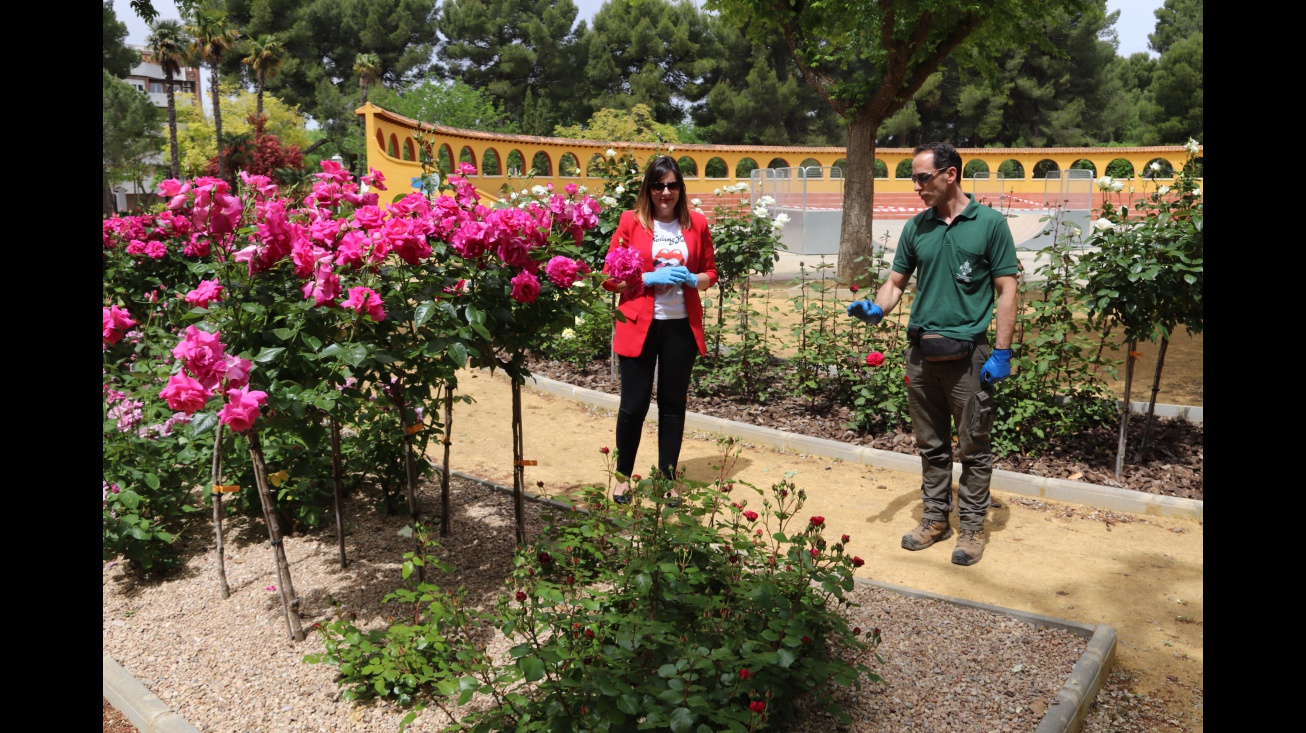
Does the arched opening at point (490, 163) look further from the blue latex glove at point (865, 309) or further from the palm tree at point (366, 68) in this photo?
the blue latex glove at point (865, 309)

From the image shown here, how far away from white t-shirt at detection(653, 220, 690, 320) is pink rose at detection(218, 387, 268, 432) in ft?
7.36

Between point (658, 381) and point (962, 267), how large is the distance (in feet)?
4.95

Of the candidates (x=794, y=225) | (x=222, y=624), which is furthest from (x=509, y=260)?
(x=794, y=225)

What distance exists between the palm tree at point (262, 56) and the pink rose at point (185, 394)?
1884 inches

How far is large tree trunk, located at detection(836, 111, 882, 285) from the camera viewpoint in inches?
579

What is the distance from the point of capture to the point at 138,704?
316 cm

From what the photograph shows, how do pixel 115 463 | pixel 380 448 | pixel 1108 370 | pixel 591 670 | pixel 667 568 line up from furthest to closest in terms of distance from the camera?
pixel 1108 370 < pixel 380 448 < pixel 115 463 < pixel 667 568 < pixel 591 670

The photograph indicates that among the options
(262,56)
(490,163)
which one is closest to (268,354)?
(490,163)

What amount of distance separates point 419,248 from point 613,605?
4.41 feet

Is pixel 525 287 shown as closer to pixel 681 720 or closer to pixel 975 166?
pixel 681 720

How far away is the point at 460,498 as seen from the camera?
203 inches

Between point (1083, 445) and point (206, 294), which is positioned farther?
point (1083, 445)

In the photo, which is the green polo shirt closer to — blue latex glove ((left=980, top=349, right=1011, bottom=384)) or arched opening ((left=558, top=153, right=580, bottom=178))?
blue latex glove ((left=980, top=349, right=1011, bottom=384))

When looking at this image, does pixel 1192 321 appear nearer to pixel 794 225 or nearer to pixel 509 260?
pixel 509 260
